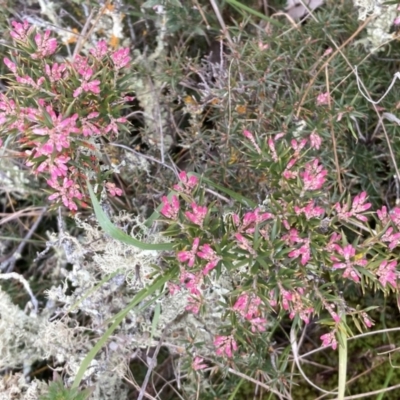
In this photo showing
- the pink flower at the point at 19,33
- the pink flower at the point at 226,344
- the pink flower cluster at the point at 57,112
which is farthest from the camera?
the pink flower at the point at 226,344

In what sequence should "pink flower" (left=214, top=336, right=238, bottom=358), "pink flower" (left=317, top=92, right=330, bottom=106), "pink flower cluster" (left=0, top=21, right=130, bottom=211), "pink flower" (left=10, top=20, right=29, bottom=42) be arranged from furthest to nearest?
1. "pink flower" (left=317, top=92, right=330, bottom=106)
2. "pink flower" (left=214, top=336, right=238, bottom=358)
3. "pink flower" (left=10, top=20, right=29, bottom=42)
4. "pink flower cluster" (left=0, top=21, right=130, bottom=211)

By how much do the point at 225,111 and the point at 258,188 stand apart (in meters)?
0.27

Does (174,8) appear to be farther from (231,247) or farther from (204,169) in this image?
(231,247)

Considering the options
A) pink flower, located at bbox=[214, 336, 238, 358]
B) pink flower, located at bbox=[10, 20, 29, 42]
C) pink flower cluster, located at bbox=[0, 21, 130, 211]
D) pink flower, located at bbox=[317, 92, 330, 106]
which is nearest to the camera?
pink flower cluster, located at bbox=[0, 21, 130, 211]

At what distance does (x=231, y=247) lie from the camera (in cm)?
124

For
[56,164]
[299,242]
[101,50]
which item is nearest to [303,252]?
[299,242]

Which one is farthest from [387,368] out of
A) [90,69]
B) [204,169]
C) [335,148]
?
[90,69]

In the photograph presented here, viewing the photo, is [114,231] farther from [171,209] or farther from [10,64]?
[10,64]

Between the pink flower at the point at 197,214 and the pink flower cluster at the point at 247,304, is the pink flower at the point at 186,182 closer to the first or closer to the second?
the pink flower at the point at 197,214

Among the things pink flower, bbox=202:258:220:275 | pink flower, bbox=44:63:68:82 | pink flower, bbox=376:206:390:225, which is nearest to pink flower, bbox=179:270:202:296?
pink flower, bbox=202:258:220:275

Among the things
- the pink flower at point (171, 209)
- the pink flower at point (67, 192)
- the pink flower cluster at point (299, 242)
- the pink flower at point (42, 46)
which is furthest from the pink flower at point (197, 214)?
the pink flower at point (42, 46)

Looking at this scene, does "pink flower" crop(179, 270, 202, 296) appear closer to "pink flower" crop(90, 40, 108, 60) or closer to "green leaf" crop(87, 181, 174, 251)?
"green leaf" crop(87, 181, 174, 251)

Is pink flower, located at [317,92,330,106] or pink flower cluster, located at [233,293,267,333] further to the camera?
pink flower, located at [317,92,330,106]

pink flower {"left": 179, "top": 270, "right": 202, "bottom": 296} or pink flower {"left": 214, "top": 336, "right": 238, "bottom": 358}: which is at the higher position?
pink flower {"left": 179, "top": 270, "right": 202, "bottom": 296}
